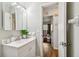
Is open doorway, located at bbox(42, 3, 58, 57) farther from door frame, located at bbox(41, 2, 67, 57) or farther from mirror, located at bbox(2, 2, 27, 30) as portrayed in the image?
mirror, located at bbox(2, 2, 27, 30)

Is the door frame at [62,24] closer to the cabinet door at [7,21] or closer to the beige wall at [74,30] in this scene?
the beige wall at [74,30]

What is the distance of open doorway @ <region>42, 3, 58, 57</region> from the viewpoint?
1.23 metres

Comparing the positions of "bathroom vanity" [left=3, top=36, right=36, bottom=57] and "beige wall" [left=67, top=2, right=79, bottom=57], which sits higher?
"beige wall" [left=67, top=2, right=79, bottom=57]

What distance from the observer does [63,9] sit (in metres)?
1.21

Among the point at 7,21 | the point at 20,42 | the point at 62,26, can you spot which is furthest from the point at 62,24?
the point at 7,21

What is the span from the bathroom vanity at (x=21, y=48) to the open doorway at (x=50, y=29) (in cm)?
14

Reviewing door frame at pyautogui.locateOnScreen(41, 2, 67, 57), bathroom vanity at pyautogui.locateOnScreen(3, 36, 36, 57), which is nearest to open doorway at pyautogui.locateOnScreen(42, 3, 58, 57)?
door frame at pyautogui.locateOnScreen(41, 2, 67, 57)

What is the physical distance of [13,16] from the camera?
4.18ft

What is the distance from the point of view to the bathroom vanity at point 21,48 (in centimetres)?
119

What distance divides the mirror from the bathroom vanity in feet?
0.56

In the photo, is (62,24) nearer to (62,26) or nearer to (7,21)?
(62,26)

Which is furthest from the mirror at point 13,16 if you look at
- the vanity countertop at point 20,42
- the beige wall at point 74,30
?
the beige wall at point 74,30

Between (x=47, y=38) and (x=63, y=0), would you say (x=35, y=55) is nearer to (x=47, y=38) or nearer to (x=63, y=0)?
(x=47, y=38)

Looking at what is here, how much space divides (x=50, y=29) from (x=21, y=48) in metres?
0.39
